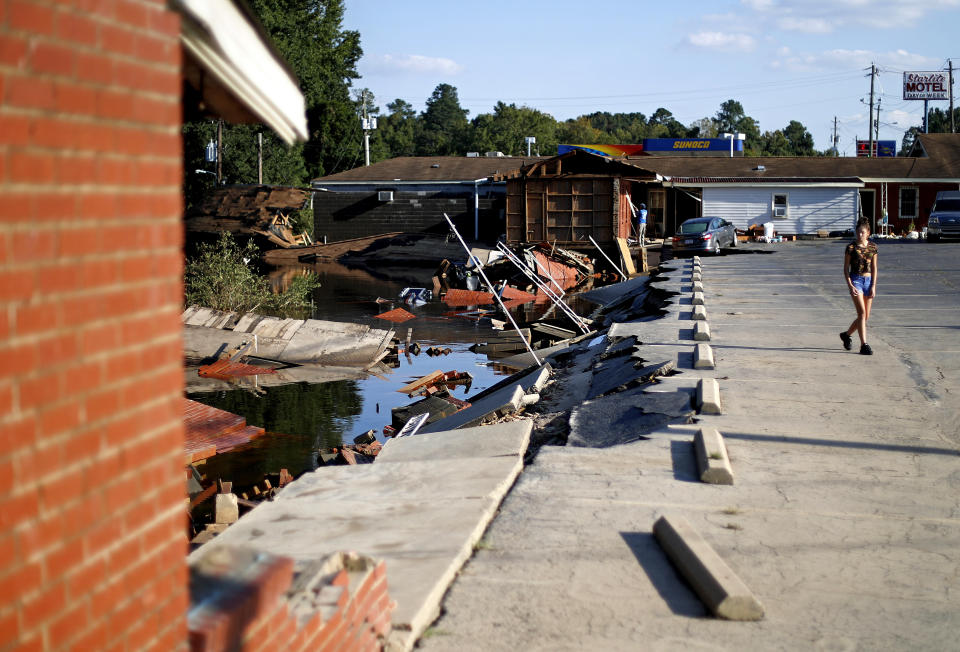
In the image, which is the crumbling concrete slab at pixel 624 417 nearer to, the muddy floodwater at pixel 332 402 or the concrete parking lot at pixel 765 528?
the concrete parking lot at pixel 765 528

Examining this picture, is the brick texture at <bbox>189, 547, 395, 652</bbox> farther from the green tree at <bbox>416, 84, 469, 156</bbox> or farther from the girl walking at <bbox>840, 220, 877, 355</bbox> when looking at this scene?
the green tree at <bbox>416, 84, 469, 156</bbox>

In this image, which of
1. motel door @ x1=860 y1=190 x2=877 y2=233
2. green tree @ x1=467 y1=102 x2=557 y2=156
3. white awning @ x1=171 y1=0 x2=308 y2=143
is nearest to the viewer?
white awning @ x1=171 y1=0 x2=308 y2=143

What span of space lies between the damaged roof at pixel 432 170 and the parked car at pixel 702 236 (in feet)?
45.7

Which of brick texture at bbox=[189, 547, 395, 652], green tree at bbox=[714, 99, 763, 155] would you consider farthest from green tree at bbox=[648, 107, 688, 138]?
brick texture at bbox=[189, 547, 395, 652]

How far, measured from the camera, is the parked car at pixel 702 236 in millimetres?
38531

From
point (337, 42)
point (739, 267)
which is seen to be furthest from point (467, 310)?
point (337, 42)

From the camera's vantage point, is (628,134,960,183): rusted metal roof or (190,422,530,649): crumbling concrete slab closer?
(190,422,530,649): crumbling concrete slab

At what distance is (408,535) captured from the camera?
242 inches

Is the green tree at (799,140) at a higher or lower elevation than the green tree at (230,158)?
higher

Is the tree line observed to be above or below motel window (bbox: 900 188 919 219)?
above

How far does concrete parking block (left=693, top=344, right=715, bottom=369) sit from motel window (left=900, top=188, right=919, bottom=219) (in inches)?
1733

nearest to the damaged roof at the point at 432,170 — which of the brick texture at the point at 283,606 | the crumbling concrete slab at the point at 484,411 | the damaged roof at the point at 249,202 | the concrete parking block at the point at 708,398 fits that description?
the damaged roof at the point at 249,202

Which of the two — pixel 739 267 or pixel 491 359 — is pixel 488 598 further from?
pixel 739 267

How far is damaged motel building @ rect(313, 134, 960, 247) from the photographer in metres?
48.9
